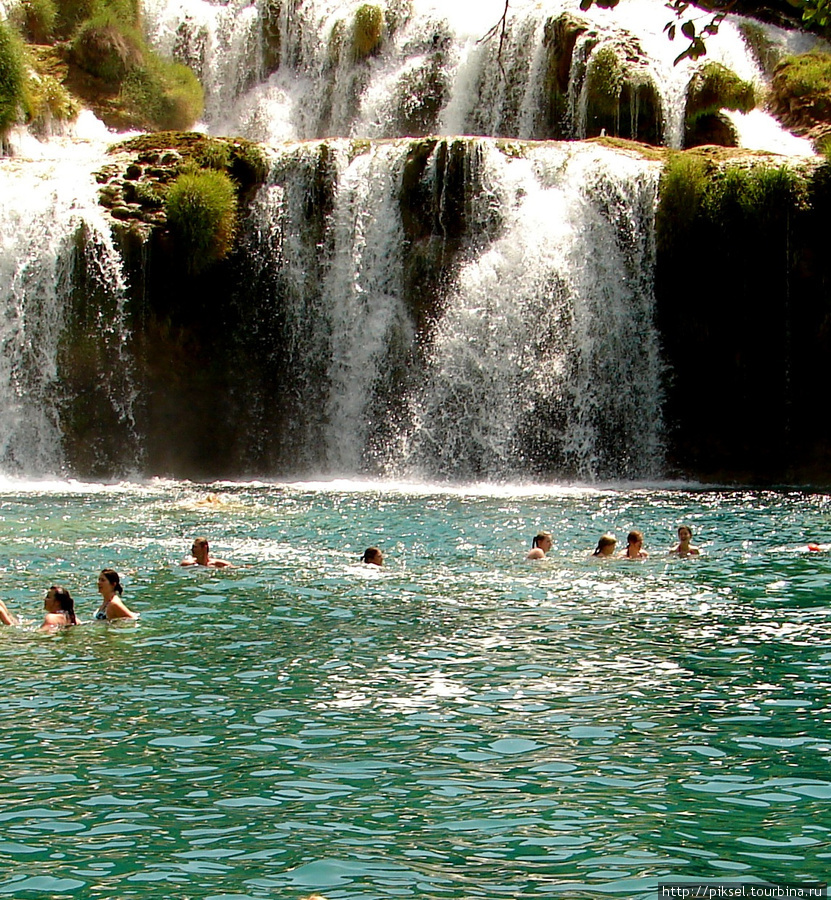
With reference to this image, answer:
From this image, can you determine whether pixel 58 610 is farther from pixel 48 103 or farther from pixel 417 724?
pixel 48 103

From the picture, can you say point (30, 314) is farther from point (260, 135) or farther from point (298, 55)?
point (298, 55)

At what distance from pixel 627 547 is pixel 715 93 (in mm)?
19348

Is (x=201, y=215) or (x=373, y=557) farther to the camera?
(x=201, y=215)

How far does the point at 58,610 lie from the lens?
12.8m

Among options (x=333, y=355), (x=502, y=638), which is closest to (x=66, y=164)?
(x=333, y=355)

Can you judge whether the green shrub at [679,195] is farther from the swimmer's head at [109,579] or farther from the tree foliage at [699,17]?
the tree foliage at [699,17]

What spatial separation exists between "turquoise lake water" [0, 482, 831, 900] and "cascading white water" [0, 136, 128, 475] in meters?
11.5

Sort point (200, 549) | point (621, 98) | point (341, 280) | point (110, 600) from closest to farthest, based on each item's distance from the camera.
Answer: point (110, 600), point (200, 549), point (341, 280), point (621, 98)

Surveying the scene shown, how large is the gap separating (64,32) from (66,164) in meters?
12.2

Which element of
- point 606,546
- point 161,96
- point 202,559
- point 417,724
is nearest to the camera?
point 417,724

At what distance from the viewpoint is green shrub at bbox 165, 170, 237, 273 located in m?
28.8

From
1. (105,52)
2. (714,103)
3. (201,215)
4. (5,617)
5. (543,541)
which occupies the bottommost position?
(5,617)

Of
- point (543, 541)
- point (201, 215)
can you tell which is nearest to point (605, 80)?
point (201, 215)

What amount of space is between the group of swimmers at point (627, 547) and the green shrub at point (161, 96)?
83.0ft
